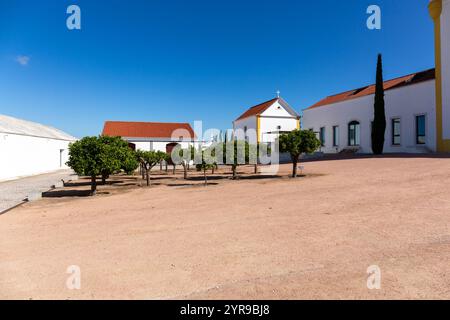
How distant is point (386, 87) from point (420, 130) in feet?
20.2

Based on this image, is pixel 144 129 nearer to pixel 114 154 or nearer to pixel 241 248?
pixel 114 154

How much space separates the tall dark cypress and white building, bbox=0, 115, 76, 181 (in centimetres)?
3012

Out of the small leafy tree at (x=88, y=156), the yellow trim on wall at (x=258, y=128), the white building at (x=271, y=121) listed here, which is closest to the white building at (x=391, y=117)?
the white building at (x=271, y=121)

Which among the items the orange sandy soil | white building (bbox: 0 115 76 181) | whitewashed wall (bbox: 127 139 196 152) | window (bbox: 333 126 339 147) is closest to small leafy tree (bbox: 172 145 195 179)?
the orange sandy soil

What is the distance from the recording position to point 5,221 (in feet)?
27.8

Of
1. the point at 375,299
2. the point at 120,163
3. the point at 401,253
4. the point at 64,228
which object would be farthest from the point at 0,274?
the point at 120,163

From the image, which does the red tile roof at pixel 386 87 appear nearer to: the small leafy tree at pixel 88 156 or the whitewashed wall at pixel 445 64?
the whitewashed wall at pixel 445 64

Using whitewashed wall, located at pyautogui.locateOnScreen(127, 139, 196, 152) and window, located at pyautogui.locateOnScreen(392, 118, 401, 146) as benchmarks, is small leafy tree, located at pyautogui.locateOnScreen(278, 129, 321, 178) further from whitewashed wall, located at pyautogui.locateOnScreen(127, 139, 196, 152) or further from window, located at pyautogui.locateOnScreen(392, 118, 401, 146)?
whitewashed wall, located at pyautogui.locateOnScreen(127, 139, 196, 152)

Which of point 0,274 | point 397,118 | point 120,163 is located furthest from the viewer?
point 397,118

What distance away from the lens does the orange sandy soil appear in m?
3.88

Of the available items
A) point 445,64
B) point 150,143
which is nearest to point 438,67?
point 445,64

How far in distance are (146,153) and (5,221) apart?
33.3 ft

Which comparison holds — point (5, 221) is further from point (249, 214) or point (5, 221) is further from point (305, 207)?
point (305, 207)

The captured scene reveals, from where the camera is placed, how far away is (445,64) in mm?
20812
